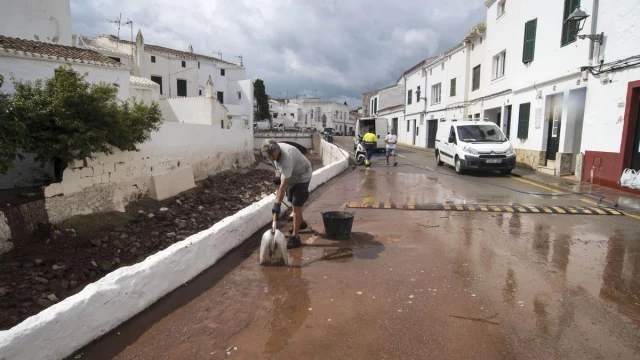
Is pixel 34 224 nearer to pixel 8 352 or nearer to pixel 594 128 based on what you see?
pixel 8 352

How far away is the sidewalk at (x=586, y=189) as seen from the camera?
815 cm

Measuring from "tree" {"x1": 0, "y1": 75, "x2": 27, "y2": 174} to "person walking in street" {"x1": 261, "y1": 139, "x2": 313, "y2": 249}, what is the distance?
4763 millimetres

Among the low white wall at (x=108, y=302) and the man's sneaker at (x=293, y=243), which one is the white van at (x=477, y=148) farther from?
the low white wall at (x=108, y=302)

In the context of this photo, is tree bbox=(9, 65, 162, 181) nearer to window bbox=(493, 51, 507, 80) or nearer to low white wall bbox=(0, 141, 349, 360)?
low white wall bbox=(0, 141, 349, 360)

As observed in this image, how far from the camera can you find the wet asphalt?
301 centimetres

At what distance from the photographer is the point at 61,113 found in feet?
24.9

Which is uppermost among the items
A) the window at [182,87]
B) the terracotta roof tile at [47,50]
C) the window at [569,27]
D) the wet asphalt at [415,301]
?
the window at [182,87]

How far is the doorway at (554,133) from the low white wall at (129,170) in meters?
13.0

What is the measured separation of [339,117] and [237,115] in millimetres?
41661

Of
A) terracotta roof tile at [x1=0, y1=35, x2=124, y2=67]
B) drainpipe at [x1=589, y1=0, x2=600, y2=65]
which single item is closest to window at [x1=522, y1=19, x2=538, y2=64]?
drainpipe at [x1=589, y1=0, x2=600, y2=65]

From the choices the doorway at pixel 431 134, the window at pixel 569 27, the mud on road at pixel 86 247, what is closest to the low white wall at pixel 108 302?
the mud on road at pixel 86 247

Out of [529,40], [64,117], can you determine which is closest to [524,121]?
[529,40]

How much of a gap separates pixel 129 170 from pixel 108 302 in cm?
815

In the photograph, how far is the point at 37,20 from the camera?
1680 cm
